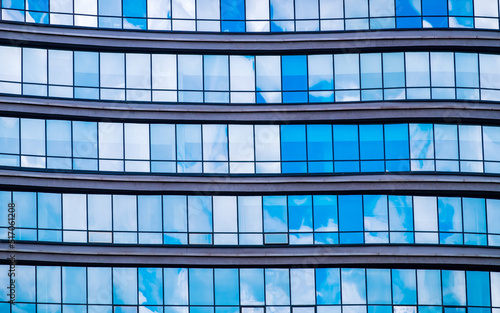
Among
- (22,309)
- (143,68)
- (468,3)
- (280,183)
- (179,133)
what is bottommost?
(22,309)

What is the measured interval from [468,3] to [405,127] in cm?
681

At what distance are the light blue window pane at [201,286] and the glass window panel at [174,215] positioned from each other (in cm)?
207

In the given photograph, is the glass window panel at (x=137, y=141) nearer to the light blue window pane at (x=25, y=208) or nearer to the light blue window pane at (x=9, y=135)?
the light blue window pane at (x=25, y=208)

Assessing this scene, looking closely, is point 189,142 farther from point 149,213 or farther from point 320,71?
point 320,71

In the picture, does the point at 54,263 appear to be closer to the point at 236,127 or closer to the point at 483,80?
the point at 236,127

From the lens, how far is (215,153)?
38.9 meters

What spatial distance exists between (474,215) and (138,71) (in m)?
17.1

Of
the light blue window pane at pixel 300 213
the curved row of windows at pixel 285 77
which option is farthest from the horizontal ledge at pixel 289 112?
the light blue window pane at pixel 300 213

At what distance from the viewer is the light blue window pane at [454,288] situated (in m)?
38.0

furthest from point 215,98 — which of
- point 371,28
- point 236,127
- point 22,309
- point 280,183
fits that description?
point 22,309

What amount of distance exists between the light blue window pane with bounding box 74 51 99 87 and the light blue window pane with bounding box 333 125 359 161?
11.4 m

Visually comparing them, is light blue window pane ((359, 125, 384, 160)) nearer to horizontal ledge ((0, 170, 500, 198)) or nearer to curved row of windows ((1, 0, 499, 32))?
horizontal ledge ((0, 170, 500, 198))

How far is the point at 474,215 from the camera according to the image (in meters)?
38.7

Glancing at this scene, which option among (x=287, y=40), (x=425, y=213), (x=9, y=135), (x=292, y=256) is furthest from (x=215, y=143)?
(x=425, y=213)
